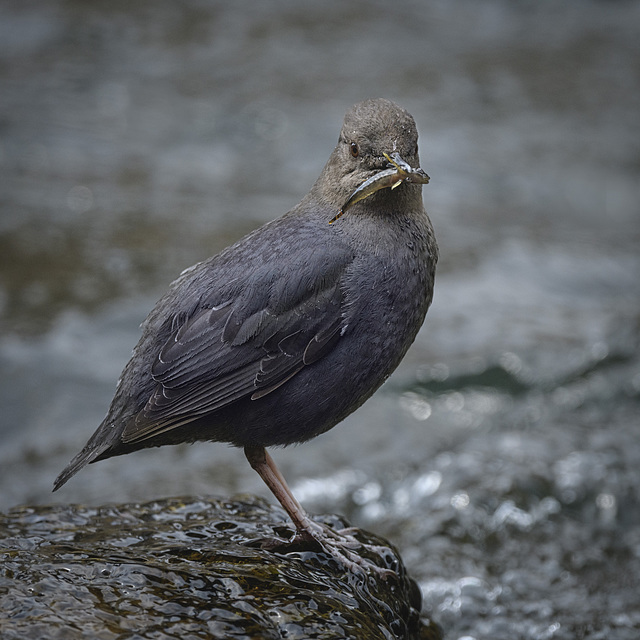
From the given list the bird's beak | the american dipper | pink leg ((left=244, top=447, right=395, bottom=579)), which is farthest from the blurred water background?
the bird's beak

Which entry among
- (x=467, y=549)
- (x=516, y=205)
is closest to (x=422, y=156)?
(x=516, y=205)

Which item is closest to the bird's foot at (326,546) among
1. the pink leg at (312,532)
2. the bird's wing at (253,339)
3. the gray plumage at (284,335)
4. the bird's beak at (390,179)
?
the pink leg at (312,532)

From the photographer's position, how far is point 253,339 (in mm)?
3037

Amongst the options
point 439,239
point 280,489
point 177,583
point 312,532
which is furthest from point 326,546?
point 439,239

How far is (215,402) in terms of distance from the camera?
3002mm

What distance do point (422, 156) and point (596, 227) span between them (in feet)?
6.76

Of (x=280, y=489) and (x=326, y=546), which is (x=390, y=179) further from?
(x=326, y=546)

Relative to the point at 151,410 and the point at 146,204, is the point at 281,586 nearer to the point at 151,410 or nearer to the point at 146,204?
the point at 151,410

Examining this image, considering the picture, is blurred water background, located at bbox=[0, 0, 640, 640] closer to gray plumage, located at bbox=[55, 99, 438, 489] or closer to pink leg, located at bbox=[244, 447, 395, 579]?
pink leg, located at bbox=[244, 447, 395, 579]

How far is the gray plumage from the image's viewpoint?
9.87 ft

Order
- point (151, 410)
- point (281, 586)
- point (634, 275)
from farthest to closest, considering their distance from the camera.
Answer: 1. point (634, 275)
2. point (151, 410)
3. point (281, 586)

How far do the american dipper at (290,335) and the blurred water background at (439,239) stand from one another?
1.59m

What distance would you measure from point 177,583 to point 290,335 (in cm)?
91

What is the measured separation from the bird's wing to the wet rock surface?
459 mm
